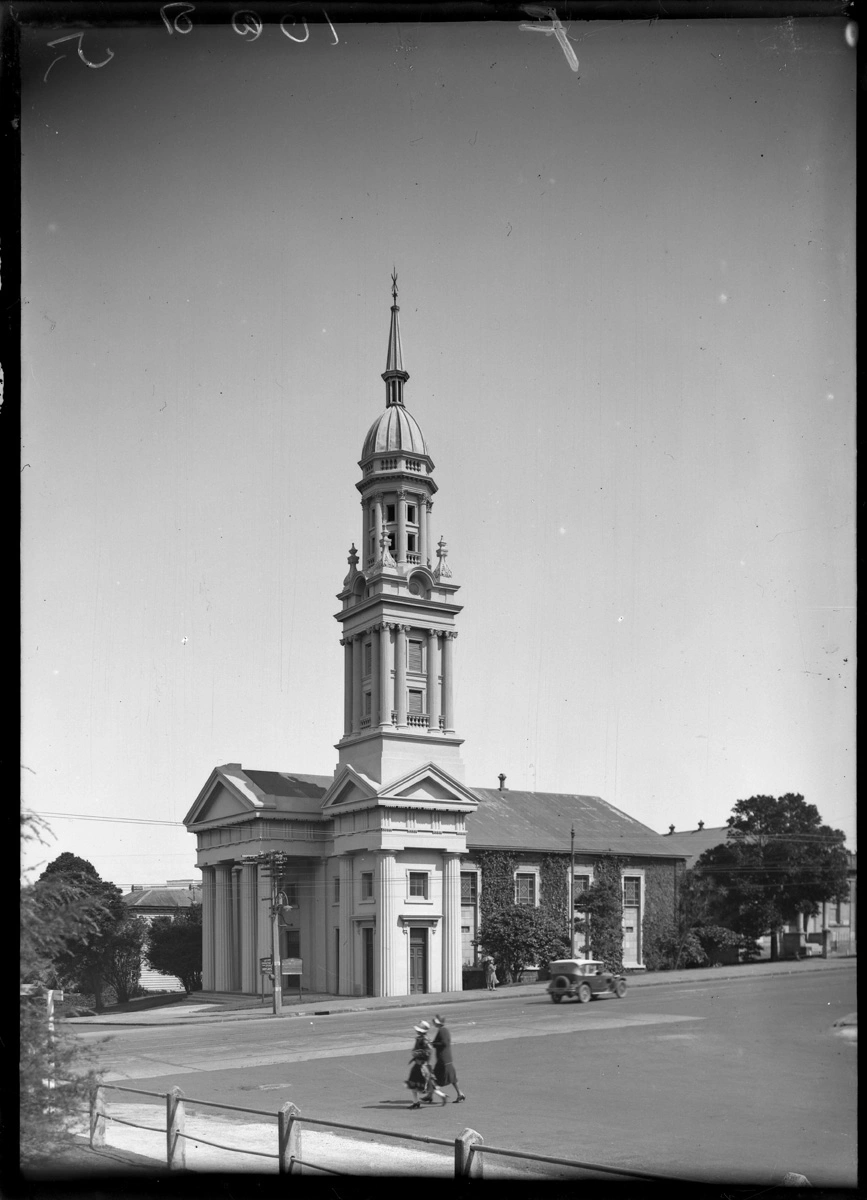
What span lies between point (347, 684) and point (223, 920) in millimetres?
3397

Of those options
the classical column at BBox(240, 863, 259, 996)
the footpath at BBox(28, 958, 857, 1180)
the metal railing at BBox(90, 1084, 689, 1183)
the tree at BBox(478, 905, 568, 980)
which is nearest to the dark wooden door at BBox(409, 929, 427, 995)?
the tree at BBox(478, 905, 568, 980)

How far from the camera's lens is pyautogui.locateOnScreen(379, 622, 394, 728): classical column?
12984mm

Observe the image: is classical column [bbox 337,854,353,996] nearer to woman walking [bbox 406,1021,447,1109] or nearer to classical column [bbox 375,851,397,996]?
classical column [bbox 375,851,397,996]

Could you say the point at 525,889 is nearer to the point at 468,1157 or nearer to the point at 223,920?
the point at 223,920

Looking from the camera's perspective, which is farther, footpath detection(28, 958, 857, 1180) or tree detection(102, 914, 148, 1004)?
tree detection(102, 914, 148, 1004)

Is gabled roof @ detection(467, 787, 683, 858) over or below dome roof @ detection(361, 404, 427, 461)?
below

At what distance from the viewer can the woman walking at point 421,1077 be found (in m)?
10.7

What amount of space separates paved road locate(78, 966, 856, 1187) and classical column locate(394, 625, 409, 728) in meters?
3.67

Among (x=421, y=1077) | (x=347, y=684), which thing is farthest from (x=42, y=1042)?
(x=347, y=684)

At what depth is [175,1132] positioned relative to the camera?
29.4ft

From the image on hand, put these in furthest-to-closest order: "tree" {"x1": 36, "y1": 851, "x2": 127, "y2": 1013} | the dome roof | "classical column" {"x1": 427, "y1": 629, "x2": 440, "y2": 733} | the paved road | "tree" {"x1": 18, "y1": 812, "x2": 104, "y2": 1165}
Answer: "classical column" {"x1": 427, "y1": 629, "x2": 440, "y2": 733} < the dome roof < "tree" {"x1": 36, "y1": 851, "x2": 127, "y2": 1013} < the paved road < "tree" {"x1": 18, "y1": 812, "x2": 104, "y2": 1165}

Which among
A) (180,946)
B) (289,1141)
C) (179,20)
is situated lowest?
(289,1141)

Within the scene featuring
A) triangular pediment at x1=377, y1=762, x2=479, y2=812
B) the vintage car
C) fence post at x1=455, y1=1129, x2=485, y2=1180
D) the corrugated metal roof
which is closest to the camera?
fence post at x1=455, y1=1129, x2=485, y2=1180
